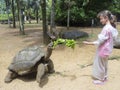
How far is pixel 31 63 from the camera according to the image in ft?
24.1

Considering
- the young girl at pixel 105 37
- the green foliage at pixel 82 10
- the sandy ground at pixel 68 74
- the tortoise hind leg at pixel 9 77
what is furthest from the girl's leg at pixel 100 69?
the green foliage at pixel 82 10

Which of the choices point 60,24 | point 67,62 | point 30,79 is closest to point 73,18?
point 60,24

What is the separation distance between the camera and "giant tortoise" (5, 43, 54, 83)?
7352 mm

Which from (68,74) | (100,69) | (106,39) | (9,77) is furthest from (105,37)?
(9,77)

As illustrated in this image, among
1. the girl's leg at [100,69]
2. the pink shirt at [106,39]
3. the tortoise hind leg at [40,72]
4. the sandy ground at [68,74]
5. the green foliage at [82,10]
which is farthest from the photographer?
the green foliage at [82,10]

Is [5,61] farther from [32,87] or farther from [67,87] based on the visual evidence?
[67,87]

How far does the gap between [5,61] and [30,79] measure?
6.96 ft

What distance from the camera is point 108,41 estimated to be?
21.6 ft

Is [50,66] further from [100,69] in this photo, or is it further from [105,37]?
[105,37]

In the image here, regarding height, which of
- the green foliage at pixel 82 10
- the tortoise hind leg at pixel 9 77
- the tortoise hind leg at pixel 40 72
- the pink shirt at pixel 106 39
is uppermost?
the green foliage at pixel 82 10

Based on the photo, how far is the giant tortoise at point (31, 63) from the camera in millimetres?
7352

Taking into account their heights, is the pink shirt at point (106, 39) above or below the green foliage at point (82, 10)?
below

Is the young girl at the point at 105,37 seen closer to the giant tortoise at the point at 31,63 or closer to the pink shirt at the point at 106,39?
the pink shirt at the point at 106,39

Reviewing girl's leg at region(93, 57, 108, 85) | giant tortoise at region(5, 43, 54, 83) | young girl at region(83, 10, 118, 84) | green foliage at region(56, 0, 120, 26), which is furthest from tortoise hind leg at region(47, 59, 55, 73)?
green foliage at region(56, 0, 120, 26)
